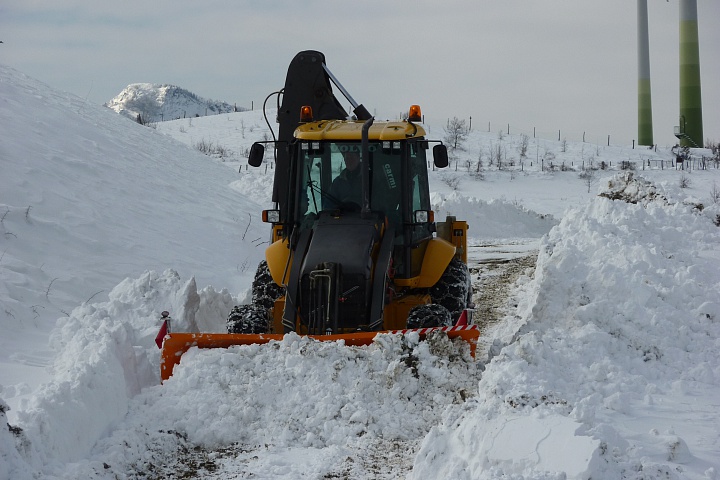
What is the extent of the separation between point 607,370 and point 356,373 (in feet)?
6.57

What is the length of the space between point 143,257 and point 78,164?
11.6ft

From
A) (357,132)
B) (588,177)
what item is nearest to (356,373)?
(357,132)

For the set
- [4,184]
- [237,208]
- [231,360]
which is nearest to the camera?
[231,360]

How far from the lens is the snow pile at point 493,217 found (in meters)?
24.8

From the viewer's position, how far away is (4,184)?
13102 mm

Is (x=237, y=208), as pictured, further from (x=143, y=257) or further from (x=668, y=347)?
(x=668, y=347)

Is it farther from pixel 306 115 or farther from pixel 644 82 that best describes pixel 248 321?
pixel 644 82

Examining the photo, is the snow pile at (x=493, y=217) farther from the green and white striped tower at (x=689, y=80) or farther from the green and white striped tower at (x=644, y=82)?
the green and white striped tower at (x=689, y=80)

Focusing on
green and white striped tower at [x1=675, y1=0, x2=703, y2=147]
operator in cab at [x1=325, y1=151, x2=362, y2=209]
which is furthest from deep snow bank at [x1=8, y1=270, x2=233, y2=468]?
green and white striped tower at [x1=675, y1=0, x2=703, y2=147]

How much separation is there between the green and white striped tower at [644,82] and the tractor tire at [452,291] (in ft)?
134

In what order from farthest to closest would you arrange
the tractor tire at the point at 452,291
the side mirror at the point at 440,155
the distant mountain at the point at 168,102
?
the distant mountain at the point at 168,102, the tractor tire at the point at 452,291, the side mirror at the point at 440,155

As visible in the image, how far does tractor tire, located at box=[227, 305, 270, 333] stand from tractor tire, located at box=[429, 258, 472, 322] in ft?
5.74

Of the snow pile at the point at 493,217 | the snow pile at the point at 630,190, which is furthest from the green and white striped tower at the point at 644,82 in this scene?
the snow pile at the point at 630,190

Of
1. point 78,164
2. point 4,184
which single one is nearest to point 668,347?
point 4,184
